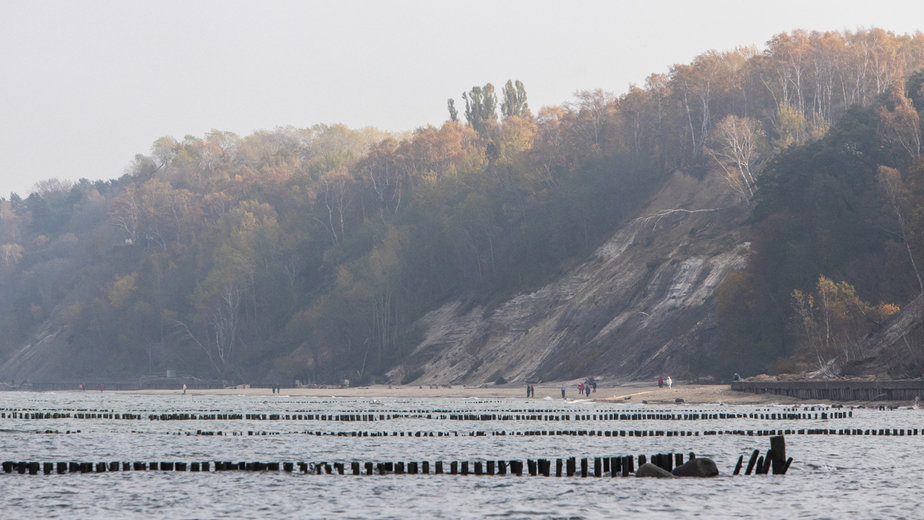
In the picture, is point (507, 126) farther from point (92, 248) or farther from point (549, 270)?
point (92, 248)

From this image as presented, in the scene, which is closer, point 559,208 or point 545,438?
point 545,438

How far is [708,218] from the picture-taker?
105 meters

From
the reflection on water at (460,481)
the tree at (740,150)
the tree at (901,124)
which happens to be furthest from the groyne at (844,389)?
the tree at (740,150)

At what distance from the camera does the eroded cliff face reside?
312 ft

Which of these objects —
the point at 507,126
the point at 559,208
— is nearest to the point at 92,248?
the point at 507,126

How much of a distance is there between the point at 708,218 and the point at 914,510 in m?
79.0

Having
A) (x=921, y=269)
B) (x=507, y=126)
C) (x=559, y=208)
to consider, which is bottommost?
(x=921, y=269)

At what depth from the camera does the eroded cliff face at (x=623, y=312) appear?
95062mm

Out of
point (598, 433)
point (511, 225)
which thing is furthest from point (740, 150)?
point (598, 433)

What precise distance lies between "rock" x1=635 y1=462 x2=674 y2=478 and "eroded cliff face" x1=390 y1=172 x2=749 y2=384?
57251mm

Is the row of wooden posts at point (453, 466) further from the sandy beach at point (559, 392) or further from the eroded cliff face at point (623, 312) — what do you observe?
the eroded cliff face at point (623, 312)

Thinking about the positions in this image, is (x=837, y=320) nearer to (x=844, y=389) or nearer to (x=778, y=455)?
(x=844, y=389)

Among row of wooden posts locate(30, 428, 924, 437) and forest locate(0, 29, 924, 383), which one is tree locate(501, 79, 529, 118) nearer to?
forest locate(0, 29, 924, 383)

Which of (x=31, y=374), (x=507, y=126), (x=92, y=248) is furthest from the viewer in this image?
(x=92, y=248)
